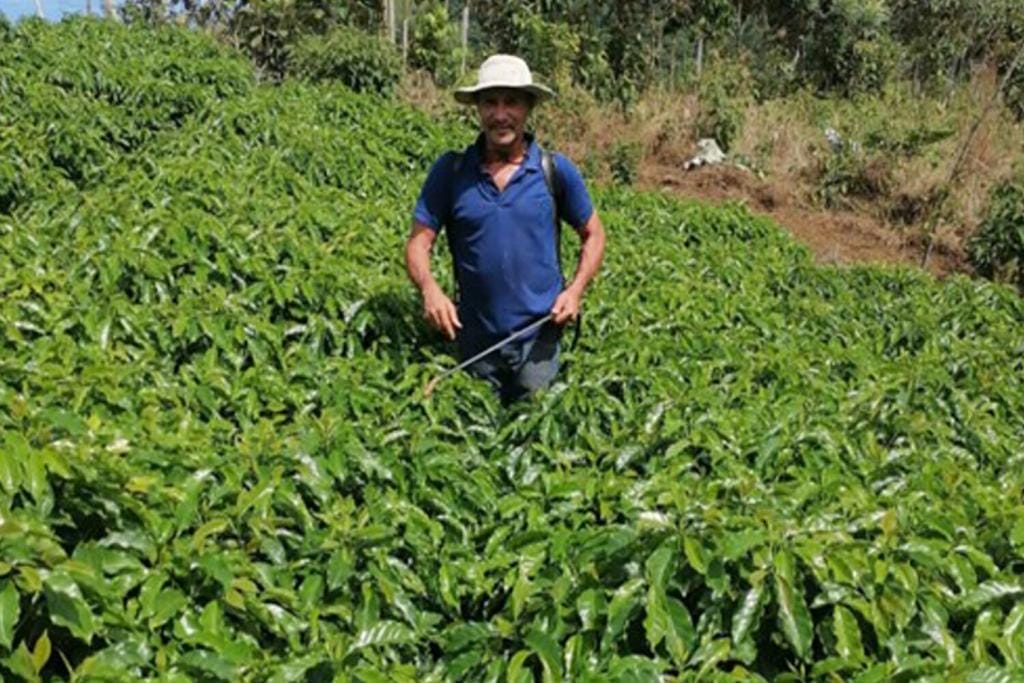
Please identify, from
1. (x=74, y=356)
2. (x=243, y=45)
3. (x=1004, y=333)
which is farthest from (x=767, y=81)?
(x=74, y=356)

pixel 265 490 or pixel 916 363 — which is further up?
pixel 265 490

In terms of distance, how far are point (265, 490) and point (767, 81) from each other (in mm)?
15973

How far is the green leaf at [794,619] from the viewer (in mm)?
2068

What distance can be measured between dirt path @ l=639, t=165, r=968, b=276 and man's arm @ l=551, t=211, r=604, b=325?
565 centimetres

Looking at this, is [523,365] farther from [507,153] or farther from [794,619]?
[794,619]

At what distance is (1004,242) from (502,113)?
6.63 meters

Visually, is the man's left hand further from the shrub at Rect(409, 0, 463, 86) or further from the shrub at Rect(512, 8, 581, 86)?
the shrub at Rect(409, 0, 463, 86)

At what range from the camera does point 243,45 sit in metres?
15.2

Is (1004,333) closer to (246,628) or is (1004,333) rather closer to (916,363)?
(916,363)

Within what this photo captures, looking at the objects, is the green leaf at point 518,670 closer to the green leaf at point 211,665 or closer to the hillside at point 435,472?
the hillside at point 435,472

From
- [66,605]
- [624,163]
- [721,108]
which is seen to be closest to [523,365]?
[66,605]

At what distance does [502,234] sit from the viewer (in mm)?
3447

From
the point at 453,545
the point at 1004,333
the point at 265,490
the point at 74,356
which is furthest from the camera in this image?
the point at 1004,333

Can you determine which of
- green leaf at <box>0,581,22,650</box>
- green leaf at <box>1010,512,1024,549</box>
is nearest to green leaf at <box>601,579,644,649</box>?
green leaf at <box>1010,512,1024,549</box>
